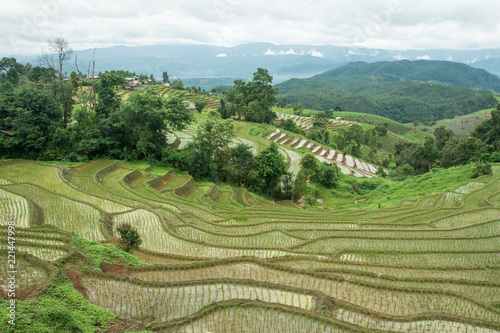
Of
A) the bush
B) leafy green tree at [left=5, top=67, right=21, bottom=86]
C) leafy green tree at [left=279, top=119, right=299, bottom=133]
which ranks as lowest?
the bush

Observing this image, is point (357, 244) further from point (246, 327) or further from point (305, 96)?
point (305, 96)

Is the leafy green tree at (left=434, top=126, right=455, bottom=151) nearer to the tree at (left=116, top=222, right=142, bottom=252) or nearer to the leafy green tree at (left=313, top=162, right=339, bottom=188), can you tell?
the leafy green tree at (left=313, top=162, right=339, bottom=188)

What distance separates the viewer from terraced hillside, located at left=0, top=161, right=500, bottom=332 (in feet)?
20.6

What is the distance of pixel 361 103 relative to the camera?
143000 mm

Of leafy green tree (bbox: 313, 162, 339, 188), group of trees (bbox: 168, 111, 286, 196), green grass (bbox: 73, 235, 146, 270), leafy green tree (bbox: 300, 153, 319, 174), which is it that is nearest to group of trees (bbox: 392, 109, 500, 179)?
leafy green tree (bbox: 313, 162, 339, 188)

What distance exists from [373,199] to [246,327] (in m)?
25.0

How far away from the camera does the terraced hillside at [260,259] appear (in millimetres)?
6289

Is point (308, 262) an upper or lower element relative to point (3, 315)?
lower

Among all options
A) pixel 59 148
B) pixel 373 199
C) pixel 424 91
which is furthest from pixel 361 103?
pixel 59 148

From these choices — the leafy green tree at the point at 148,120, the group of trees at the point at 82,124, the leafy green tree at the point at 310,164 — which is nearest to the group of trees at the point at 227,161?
the leafy green tree at the point at 148,120

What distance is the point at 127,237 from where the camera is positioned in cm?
952

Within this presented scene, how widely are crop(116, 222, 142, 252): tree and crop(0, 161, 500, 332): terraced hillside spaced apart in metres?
0.83

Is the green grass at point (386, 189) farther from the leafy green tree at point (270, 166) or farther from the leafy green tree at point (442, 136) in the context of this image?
the leafy green tree at point (442, 136)

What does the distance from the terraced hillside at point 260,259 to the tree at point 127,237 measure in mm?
829
